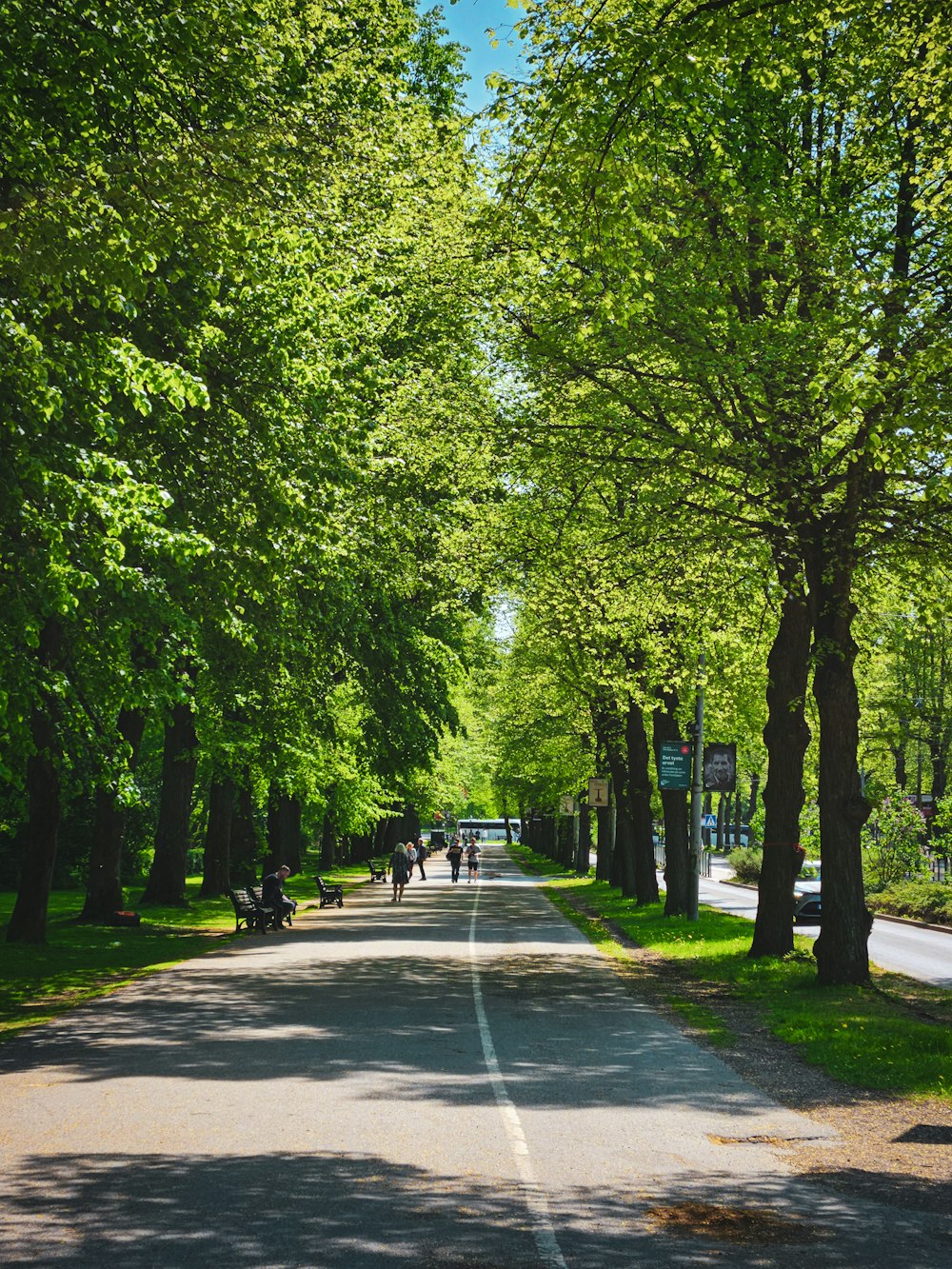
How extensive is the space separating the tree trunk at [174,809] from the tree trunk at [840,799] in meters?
16.5

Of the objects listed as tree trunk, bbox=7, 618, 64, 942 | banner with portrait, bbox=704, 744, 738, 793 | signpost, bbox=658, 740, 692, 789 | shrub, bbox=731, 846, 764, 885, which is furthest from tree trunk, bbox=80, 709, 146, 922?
shrub, bbox=731, 846, 764, 885

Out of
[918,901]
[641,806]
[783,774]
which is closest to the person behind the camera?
[783,774]

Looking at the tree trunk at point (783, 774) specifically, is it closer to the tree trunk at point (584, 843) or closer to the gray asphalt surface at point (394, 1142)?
the gray asphalt surface at point (394, 1142)

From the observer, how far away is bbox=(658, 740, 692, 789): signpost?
30.3 metres

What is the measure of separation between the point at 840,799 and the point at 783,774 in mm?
3328

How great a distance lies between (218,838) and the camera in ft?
120

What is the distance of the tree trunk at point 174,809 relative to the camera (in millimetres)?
31016

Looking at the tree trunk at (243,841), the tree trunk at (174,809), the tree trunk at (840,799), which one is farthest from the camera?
the tree trunk at (243,841)

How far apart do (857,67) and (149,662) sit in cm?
1261

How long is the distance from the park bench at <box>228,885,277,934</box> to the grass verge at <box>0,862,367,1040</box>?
1.51 ft

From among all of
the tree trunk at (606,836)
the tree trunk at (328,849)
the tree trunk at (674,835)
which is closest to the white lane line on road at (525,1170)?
the tree trunk at (674,835)

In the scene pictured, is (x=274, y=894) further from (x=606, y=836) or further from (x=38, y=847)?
(x=606, y=836)

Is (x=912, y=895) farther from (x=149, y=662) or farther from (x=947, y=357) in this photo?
(x=947, y=357)

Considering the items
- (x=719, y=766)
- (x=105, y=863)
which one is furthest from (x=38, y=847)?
(x=719, y=766)
